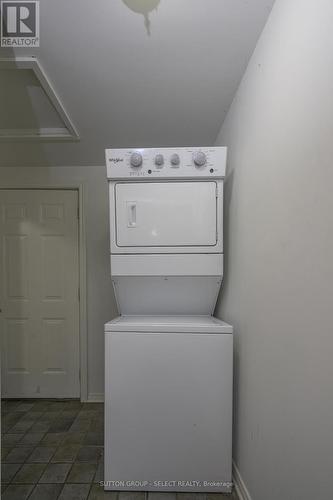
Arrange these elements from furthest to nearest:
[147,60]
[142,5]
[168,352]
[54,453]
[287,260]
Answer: [54,453] → [168,352] → [147,60] → [142,5] → [287,260]

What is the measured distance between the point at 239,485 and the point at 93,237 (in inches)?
85.5

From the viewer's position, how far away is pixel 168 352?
1.46m

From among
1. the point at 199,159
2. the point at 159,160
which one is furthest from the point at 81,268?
the point at 199,159

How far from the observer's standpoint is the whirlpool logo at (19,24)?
1.12 metres

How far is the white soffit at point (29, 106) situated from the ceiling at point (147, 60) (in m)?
0.04

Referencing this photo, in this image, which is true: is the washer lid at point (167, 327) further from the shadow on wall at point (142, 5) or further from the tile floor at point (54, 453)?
the shadow on wall at point (142, 5)

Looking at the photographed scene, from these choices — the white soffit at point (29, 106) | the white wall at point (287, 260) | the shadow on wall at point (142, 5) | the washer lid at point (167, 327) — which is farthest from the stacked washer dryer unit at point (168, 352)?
the shadow on wall at point (142, 5)

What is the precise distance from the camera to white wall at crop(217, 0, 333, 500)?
0.77 metres

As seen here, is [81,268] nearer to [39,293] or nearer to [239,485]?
[39,293]

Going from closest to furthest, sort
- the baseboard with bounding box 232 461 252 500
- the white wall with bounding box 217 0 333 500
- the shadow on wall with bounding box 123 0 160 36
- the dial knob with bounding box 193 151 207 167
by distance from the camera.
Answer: the white wall with bounding box 217 0 333 500 → the shadow on wall with bounding box 123 0 160 36 → the baseboard with bounding box 232 461 252 500 → the dial knob with bounding box 193 151 207 167

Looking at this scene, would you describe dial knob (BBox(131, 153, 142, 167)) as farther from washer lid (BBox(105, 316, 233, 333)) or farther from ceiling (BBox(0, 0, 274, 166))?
washer lid (BBox(105, 316, 233, 333))

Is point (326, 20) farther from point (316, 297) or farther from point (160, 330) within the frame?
point (160, 330)

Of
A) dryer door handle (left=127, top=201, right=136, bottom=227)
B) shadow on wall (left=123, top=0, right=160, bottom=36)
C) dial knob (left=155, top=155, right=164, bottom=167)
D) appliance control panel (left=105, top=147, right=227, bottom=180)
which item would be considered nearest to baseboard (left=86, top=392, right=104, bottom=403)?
dryer door handle (left=127, top=201, right=136, bottom=227)

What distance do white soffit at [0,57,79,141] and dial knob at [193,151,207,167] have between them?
3.05 feet
